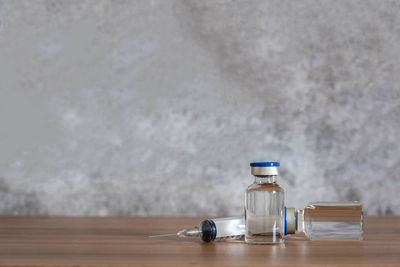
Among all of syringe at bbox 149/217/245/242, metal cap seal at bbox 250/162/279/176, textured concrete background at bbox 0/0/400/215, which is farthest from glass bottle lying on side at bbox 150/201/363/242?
textured concrete background at bbox 0/0/400/215

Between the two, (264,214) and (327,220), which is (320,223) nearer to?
(327,220)

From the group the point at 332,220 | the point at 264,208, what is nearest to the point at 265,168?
the point at 264,208

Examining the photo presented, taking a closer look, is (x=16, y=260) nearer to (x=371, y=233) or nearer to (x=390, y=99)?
(x=371, y=233)

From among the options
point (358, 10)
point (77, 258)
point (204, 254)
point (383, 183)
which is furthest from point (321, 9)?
point (77, 258)

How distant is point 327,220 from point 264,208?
0.45 feet

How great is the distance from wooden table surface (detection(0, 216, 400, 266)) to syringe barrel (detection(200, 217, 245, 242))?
22 millimetres

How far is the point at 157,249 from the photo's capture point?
0.88m

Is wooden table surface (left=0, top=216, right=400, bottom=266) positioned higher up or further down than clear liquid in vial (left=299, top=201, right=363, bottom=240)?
further down

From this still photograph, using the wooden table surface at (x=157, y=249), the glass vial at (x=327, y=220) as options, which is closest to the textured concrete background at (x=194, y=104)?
the wooden table surface at (x=157, y=249)

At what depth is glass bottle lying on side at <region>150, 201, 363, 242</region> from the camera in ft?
3.30

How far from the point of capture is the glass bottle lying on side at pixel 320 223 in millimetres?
1006

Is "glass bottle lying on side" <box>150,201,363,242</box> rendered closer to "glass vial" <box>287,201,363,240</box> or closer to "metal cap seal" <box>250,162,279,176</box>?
"glass vial" <box>287,201,363,240</box>

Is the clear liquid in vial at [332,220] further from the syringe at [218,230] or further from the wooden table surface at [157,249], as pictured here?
the syringe at [218,230]

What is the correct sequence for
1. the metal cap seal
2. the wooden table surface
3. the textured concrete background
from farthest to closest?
the textured concrete background
the metal cap seal
the wooden table surface
